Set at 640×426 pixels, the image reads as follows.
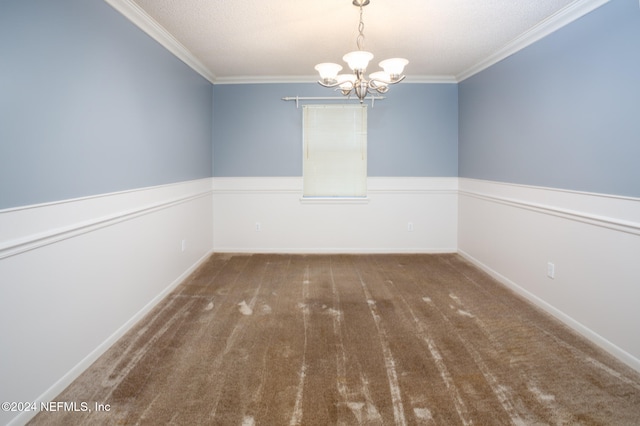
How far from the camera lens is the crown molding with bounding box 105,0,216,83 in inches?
104

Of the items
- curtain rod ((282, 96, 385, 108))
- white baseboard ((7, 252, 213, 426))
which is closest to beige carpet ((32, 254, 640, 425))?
white baseboard ((7, 252, 213, 426))

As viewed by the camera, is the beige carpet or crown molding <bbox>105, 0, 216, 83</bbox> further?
crown molding <bbox>105, 0, 216, 83</bbox>

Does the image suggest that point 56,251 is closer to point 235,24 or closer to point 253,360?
point 253,360

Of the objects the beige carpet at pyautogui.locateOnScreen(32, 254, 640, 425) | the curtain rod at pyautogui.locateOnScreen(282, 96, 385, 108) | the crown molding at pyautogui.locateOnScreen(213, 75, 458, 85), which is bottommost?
the beige carpet at pyautogui.locateOnScreen(32, 254, 640, 425)

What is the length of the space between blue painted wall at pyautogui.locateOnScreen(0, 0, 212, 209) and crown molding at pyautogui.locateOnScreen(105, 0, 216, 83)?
56mm

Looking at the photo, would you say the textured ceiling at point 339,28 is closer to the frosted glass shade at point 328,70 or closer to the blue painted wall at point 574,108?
the blue painted wall at point 574,108

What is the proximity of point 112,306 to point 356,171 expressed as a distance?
Result: 3513mm

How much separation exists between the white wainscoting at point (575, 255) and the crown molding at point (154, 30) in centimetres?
365

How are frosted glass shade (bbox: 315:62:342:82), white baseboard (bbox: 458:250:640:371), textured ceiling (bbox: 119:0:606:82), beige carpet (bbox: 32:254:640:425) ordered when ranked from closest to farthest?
beige carpet (bbox: 32:254:640:425), white baseboard (bbox: 458:250:640:371), frosted glass shade (bbox: 315:62:342:82), textured ceiling (bbox: 119:0:606:82)

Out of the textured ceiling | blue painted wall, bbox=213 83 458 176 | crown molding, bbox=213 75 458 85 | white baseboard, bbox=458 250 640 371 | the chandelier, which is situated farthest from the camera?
blue painted wall, bbox=213 83 458 176

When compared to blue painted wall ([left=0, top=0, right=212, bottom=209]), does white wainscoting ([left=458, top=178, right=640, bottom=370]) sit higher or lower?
lower

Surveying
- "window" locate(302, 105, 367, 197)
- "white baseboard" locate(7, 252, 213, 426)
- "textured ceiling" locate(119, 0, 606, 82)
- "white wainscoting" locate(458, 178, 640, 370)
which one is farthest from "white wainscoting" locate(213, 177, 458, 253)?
"white baseboard" locate(7, 252, 213, 426)

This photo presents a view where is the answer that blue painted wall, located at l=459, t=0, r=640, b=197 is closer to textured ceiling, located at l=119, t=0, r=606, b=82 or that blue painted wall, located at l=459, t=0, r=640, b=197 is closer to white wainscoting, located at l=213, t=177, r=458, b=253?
textured ceiling, located at l=119, t=0, r=606, b=82

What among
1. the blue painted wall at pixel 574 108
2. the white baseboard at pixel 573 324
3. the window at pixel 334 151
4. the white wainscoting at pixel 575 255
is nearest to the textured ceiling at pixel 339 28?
the blue painted wall at pixel 574 108
